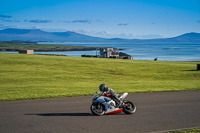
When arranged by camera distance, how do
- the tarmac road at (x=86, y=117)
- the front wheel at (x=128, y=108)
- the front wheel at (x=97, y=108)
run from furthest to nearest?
the front wheel at (x=128, y=108) → the front wheel at (x=97, y=108) → the tarmac road at (x=86, y=117)


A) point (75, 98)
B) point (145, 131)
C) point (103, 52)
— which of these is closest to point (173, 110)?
point (145, 131)

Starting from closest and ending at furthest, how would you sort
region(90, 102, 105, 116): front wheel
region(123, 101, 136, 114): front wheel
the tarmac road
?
the tarmac road → region(90, 102, 105, 116): front wheel → region(123, 101, 136, 114): front wheel

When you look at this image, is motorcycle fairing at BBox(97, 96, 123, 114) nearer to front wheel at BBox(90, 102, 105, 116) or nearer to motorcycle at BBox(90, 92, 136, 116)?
motorcycle at BBox(90, 92, 136, 116)

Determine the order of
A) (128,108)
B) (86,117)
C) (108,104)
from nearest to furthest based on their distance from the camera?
1. (86,117)
2. (108,104)
3. (128,108)

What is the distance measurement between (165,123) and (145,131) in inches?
58.8

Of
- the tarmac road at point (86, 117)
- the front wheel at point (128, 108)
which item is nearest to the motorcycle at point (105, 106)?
the front wheel at point (128, 108)

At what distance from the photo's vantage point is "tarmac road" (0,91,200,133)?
388 inches

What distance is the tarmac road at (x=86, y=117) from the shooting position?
9859 millimetres

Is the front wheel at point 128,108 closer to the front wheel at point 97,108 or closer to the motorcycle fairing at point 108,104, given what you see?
the motorcycle fairing at point 108,104

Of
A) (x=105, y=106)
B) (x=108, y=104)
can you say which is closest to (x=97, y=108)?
(x=105, y=106)

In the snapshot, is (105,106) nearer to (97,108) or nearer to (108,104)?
(108,104)

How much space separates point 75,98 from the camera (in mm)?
16594

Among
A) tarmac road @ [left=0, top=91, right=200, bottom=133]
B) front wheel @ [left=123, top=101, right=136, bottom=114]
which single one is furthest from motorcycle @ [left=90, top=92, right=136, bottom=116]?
tarmac road @ [left=0, top=91, right=200, bottom=133]

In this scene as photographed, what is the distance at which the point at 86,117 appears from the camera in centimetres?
1163
